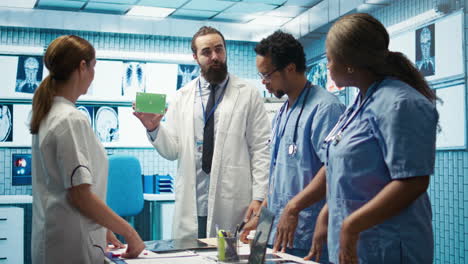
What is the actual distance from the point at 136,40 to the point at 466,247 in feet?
13.8

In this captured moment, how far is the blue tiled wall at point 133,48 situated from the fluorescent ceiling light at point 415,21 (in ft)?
8.00

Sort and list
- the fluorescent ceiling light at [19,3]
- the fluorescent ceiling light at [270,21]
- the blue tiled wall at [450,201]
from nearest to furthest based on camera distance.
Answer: the blue tiled wall at [450,201] → the fluorescent ceiling light at [19,3] → the fluorescent ceiling light at [270,21]

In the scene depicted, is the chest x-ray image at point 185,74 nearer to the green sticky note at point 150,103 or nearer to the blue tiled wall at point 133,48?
the blue tiled wall at point 133,48

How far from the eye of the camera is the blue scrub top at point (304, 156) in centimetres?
210

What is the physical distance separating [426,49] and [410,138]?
314 cm

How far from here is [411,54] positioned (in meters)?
4.43

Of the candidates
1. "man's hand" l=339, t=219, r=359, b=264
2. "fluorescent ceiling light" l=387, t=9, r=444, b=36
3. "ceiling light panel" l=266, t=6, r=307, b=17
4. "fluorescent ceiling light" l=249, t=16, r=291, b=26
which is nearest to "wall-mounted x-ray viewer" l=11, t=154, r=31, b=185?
"fluorescent ceiling light" l=249, t=16, r=291, b=26

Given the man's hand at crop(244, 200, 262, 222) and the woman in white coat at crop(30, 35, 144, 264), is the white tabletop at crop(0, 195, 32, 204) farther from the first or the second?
the woman in white coat at crop(30, 35, 144, 264)

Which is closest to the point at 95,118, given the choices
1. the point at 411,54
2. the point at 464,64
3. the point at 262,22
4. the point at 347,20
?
the point at 262,22

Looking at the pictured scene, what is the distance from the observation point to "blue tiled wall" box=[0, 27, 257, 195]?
5.83 m

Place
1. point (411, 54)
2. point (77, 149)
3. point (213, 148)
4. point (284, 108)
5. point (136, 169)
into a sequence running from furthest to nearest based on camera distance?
1. point (136, 169)
2. point (411, 54)
3. point (213, 148)
4. point (284, 108)
5. point (77, 149)

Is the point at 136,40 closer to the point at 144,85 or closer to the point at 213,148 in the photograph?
the point at 144,85

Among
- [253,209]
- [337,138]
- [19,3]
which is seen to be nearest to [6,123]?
[19,3]

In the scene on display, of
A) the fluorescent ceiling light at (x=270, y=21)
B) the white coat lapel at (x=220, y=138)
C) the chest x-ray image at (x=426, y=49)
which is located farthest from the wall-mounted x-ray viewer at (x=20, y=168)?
the chest x-ray image at (x=426, y=49)
